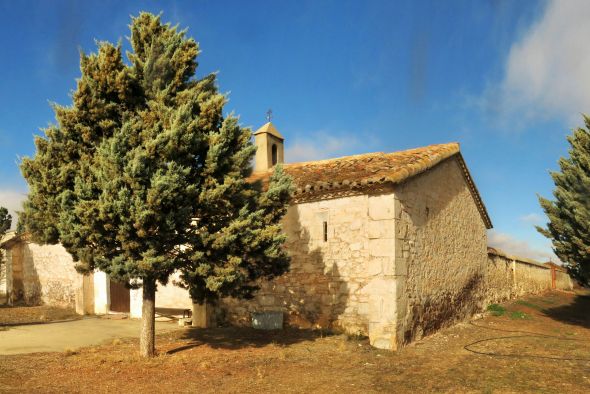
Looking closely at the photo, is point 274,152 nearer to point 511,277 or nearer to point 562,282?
point 511,277

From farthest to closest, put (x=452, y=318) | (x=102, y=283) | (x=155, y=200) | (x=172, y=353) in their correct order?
(x=102, y=283), (x=452, y=318), (x=172, y=353), (x=155, y=200)

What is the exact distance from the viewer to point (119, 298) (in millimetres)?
16078

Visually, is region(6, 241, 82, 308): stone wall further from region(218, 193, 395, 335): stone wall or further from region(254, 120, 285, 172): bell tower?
region(218, 193, 395, 335): stone wall

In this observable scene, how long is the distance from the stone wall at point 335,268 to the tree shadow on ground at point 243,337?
0.50 meters

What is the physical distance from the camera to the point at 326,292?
11.4 meters

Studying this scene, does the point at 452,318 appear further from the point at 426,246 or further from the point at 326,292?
the point at 326,292

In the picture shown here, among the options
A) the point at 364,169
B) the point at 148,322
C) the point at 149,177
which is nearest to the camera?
the point at 149,177

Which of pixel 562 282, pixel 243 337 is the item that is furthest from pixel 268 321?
pixel 562 282

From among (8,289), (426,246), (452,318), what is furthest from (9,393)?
(8,289)

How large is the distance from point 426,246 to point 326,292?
9.64ft

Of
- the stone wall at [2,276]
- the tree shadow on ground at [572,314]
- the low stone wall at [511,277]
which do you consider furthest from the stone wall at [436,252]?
the stone wall at [2,276]

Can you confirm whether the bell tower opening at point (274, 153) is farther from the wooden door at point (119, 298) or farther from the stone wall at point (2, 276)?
the stone wall at point (2, 276)

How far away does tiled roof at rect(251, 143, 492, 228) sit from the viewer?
1063 cm

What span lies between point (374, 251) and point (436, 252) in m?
2.99
